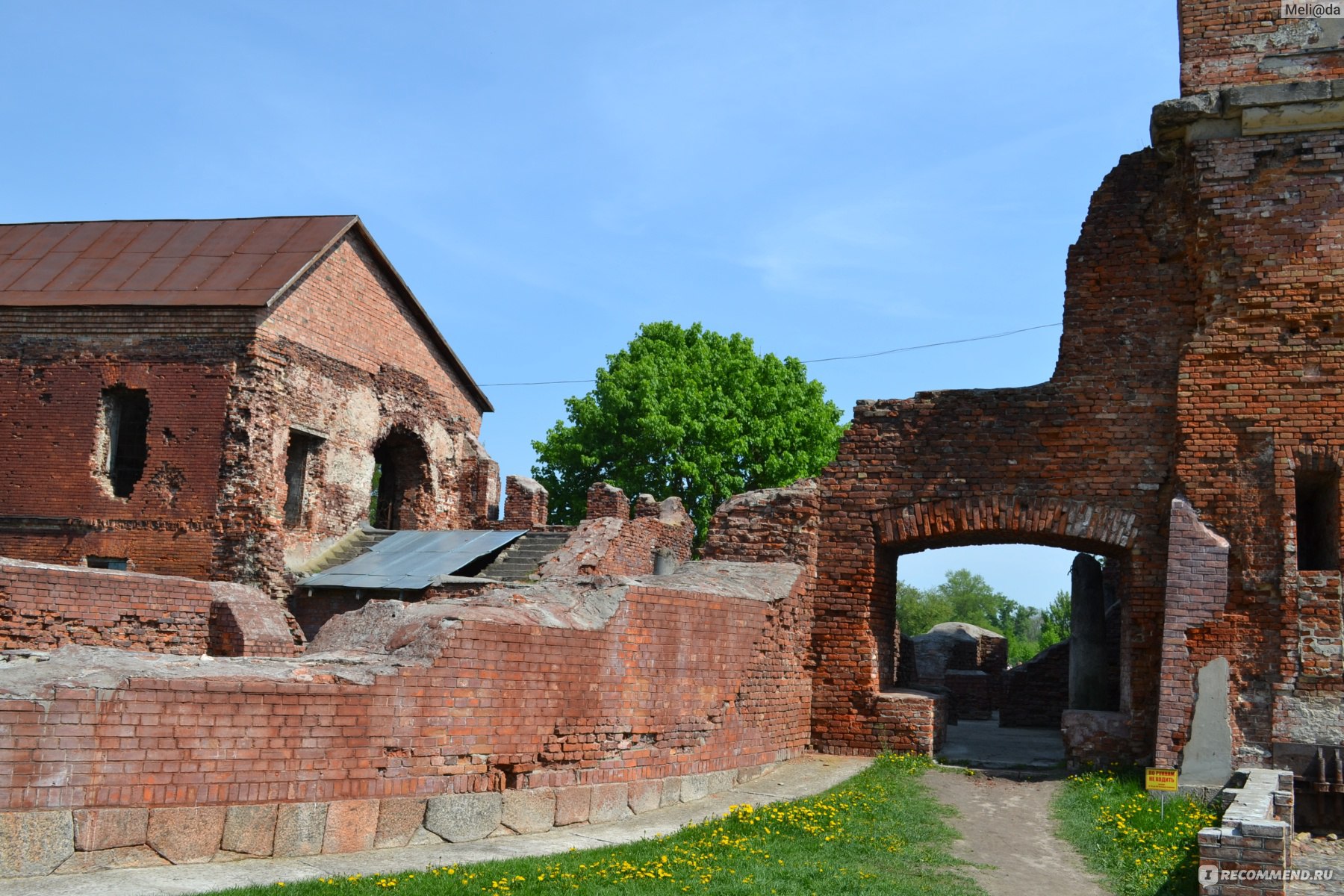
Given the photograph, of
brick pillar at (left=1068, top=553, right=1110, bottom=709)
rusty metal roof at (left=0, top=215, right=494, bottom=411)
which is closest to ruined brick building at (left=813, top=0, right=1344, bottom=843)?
brick pillar at (left=1068, top=553, right=1110, bottom=709)

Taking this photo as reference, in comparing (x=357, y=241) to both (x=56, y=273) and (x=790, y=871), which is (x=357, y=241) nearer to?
(x=56, y=273)

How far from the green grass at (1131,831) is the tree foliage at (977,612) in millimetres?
49332

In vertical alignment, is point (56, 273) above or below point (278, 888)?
above

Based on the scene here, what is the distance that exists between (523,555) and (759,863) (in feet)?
32.5

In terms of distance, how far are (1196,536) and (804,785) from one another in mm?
4180

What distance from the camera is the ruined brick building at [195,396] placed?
15.7 meters

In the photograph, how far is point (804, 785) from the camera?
10156mm

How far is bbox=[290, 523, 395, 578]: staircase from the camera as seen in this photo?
16.5 metres

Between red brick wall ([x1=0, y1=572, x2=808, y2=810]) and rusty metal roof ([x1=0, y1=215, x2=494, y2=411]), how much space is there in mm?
9131

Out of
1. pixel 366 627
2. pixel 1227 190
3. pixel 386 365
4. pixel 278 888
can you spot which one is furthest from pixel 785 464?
pixel 278 888

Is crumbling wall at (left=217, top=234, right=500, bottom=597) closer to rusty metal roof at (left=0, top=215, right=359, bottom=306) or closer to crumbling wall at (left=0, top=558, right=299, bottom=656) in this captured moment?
rusty metal roof at (left=0, top=215, right=359, bottom=306)

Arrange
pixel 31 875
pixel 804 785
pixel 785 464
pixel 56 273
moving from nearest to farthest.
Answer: pixel 31 875
pixel 804 785
pixel 56 273
pixel 785 464

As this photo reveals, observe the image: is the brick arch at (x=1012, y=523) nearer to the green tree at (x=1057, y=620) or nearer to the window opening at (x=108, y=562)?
the window opening at (x=108, y=562)

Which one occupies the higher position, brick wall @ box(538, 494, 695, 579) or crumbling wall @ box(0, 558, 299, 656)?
brick wall @ box(538, 494, 695, 579)
